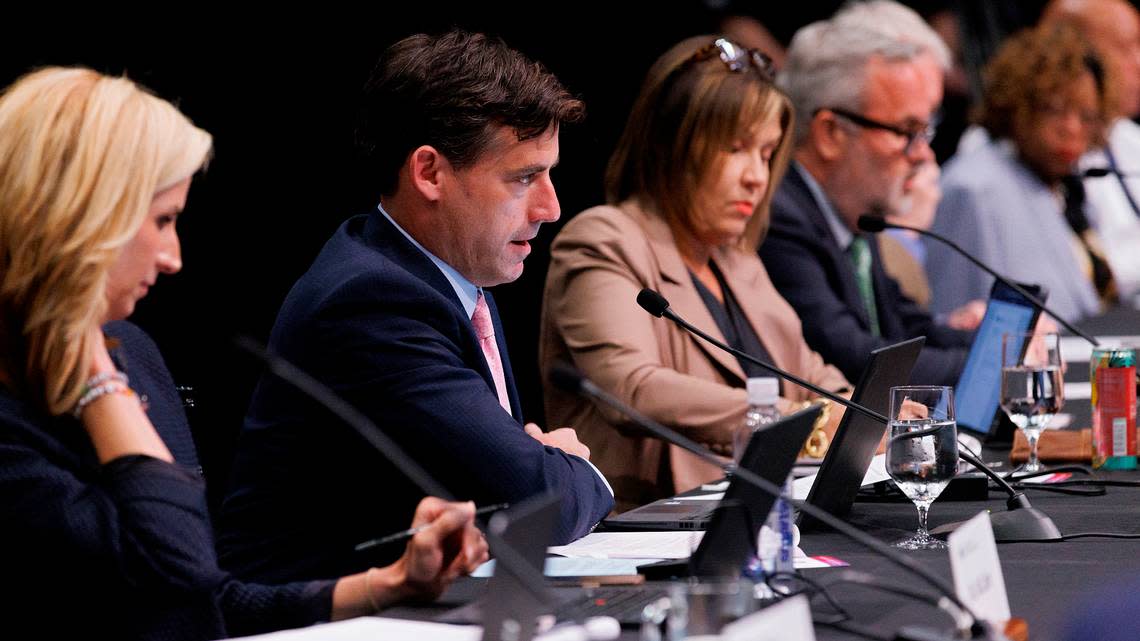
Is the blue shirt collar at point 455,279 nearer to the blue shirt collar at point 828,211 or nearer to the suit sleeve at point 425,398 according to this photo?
the suit sleeve at point 425,398

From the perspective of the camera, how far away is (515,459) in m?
2.03

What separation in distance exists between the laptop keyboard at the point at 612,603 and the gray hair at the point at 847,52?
A: 281 cm

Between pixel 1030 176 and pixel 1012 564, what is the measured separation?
4.13 metres

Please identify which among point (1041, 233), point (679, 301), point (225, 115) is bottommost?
point (1041, 233)

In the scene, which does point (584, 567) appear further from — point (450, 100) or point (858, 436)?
point (450, 100)

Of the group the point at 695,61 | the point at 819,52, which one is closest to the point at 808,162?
the point at 819,52

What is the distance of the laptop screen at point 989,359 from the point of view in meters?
3.05

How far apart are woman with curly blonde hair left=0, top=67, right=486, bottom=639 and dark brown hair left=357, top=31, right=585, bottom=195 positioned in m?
0.63

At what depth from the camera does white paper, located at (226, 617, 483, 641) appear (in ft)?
4.67

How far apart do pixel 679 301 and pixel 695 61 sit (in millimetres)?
553

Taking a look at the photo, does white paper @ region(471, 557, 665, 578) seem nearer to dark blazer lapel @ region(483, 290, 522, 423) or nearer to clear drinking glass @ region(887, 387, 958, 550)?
clear drinking glass @ region(887, 387, 958, 550)

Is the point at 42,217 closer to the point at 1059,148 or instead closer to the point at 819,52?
the point at 819,52

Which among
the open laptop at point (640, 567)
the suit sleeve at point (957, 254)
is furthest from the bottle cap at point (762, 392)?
the suit sleeve at point (957, 254)

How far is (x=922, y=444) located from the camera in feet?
6.08
